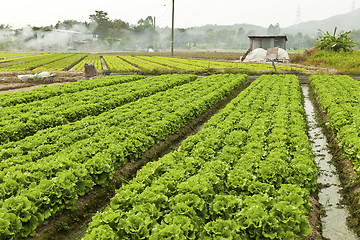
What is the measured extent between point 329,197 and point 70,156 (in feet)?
27.0

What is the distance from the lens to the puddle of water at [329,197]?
6.95 m

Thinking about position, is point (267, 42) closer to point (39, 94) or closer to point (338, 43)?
point (338, 43)

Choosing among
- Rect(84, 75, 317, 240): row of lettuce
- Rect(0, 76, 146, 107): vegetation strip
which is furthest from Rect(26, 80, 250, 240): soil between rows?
Rect(0, 76, 146, 107): vegetation strip

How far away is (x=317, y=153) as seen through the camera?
11766 mm

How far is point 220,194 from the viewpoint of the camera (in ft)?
21.9

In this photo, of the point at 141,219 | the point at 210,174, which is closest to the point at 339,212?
the point at 210,174

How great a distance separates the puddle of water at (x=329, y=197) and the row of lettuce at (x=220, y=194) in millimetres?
998

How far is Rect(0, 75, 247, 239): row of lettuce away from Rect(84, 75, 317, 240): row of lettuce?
4.74ft

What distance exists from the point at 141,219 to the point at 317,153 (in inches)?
365

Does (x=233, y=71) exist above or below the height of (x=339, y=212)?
above

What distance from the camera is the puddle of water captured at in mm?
6946

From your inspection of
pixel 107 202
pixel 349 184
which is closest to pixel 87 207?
pixel 107 202

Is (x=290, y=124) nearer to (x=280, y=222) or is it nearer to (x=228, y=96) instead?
(x=280, y=222)

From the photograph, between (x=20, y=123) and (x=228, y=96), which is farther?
(x=228, y=96)
